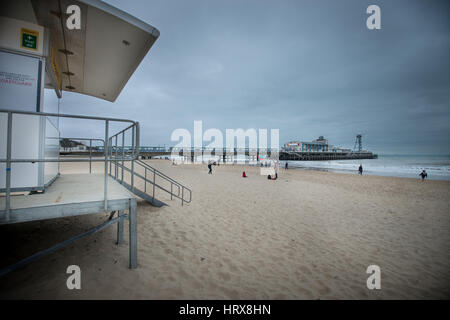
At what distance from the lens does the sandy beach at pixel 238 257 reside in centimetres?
314

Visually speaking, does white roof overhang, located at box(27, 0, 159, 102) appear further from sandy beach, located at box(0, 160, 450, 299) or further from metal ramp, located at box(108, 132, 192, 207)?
sandy beach, located at box(0, 160, 450, 299)

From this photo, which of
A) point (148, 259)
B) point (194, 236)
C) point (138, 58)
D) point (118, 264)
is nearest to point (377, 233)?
point (194, 236)

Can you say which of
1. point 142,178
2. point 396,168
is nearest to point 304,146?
point 396,168

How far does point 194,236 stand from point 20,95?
460cm

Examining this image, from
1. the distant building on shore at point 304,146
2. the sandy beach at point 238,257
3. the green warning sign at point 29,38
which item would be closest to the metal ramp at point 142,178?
the sandy beach at point 238,257

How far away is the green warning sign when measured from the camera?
10.8 ft

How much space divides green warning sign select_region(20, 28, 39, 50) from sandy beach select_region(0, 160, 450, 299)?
3.91 meters

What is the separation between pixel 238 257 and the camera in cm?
426

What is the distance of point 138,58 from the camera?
4387 mm

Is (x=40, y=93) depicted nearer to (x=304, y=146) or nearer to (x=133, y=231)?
(x=133, y=231)

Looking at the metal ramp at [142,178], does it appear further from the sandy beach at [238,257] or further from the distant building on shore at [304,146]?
the distant building on shore at [304,146]

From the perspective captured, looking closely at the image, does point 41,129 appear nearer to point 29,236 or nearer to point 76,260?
point 76,260

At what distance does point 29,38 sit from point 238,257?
5780 millimetres

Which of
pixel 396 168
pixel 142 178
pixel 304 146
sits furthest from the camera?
pixel 304 146
